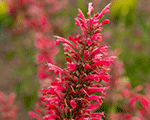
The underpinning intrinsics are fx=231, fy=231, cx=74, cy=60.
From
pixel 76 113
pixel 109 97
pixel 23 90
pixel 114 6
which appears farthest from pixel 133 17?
pixel 23 90

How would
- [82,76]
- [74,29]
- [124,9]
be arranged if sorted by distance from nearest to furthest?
[82,76]
[124,9]
[74,29]

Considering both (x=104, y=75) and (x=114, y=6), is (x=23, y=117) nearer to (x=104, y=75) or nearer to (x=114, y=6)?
(x=114, y=6)

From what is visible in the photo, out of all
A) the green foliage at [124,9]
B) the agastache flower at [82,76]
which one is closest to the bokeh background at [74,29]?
the green foliage at [124,9]

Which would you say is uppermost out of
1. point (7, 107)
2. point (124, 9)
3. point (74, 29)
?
point (74, 29)

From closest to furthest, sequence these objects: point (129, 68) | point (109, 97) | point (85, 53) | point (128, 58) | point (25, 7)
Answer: point (85, 53) < point (109, 97) < point (25, 7) < point (129, 68) < point (128, 58)

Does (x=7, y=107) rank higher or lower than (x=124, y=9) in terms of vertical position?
lower

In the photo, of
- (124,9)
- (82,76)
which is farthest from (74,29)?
(82,76)

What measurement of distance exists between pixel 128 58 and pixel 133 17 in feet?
2.66

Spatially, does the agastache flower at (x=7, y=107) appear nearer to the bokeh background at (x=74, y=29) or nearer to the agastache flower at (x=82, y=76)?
the agastache flower at (x=82, y=76)

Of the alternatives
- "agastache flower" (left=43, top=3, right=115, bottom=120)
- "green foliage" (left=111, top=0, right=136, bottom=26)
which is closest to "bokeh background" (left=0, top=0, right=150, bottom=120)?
"green foliage" (left=111, top=0, right=136, bottom=26)

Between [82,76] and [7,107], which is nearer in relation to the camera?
[82,76]

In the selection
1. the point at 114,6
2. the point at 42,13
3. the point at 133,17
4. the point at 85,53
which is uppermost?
the point at 42,13

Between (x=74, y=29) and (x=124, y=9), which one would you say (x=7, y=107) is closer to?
(x=124, y=9)

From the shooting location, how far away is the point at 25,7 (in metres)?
2.28
